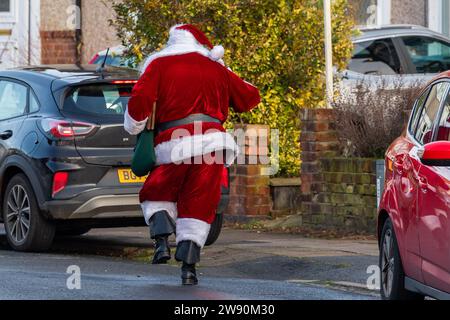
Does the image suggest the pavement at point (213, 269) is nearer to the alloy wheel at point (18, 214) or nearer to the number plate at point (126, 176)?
the alloy wheel at point (18, 214)

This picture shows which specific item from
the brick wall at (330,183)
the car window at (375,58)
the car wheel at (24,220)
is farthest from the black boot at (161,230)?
the car window at (375,58)

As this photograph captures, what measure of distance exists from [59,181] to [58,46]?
553 inches

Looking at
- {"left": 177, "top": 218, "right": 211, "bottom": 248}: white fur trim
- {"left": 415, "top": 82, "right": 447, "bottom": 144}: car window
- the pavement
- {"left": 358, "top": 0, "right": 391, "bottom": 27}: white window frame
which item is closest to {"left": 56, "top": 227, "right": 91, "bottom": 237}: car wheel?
the pavement

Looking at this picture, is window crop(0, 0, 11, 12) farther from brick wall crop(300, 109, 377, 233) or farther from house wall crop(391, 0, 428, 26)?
brick wall crop(300, 109, 377, 233)

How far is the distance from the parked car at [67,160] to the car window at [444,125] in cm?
393

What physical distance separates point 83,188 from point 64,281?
2356 millimetres

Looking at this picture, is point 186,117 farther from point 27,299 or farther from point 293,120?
point 293,120

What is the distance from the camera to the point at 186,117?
9906 mm

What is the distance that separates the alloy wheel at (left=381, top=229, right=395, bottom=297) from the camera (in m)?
9.02

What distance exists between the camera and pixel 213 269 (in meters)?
11.6

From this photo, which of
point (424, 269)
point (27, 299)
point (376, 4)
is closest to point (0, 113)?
point (27, 299)

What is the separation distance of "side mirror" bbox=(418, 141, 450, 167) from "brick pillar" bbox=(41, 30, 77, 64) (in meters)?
18.4
